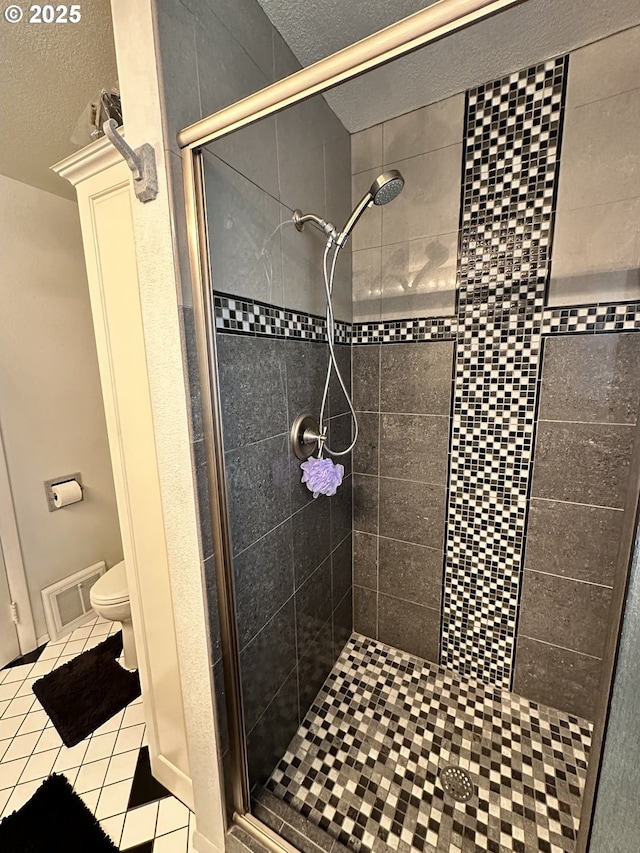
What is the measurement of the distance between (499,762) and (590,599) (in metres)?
0.68

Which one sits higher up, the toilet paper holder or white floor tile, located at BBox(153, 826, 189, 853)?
the toilet paper holder

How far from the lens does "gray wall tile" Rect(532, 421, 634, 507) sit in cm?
123

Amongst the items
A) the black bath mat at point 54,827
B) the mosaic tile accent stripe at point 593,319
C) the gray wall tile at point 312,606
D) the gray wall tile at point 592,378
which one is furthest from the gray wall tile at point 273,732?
the mosaic tile accent stripe at point 593,319

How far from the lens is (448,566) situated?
63.0 inches

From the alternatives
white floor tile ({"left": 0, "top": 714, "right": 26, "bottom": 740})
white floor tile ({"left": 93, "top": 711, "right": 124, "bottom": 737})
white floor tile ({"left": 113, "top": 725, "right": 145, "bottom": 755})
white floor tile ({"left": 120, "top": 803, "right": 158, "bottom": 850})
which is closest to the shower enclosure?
white floor tile ({"left": 120, "top": 803, "right": 158, "bottom": 850})

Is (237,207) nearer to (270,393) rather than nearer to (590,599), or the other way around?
(270,393)

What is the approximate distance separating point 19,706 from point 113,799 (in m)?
0.73

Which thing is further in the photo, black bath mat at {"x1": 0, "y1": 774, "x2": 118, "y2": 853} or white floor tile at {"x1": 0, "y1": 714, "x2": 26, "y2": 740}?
white floor tile at {"x1": 0, "y1": 714, "x2": 26, "y2": 740}

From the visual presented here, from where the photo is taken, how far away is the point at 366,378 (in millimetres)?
1632

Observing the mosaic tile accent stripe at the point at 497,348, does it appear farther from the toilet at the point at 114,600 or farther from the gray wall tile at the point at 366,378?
the toilet at the point at 114,600

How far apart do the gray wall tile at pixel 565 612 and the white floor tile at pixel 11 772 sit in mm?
2041

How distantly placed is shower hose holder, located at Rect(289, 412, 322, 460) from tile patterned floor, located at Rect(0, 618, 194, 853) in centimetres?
129

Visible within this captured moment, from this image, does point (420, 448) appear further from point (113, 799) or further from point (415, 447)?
point (113, 799)

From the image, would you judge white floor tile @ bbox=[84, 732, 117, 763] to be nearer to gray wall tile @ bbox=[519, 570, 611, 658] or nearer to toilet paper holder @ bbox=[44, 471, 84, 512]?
toilet paper holder @ bbox=[44, 471, 84, 512]
